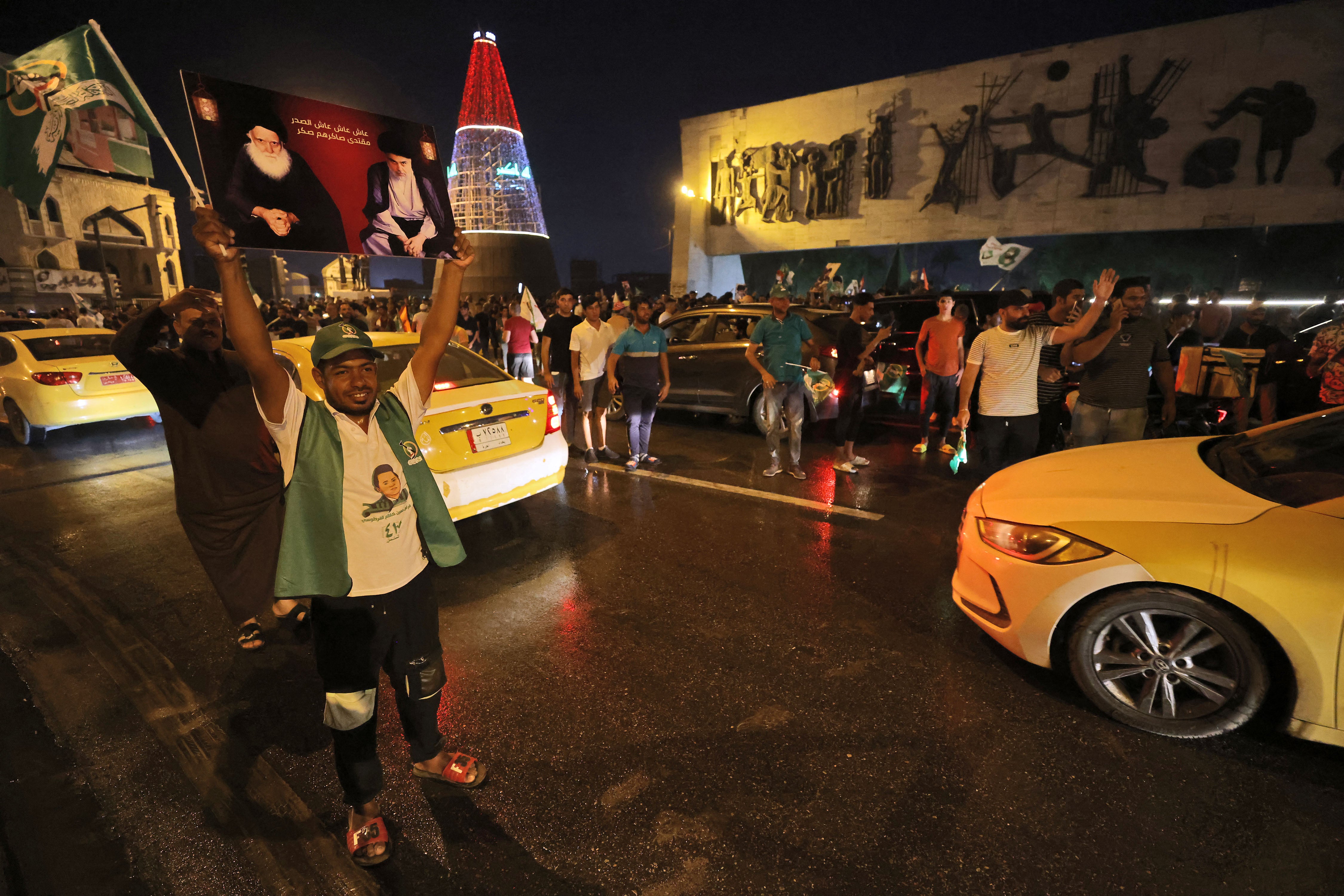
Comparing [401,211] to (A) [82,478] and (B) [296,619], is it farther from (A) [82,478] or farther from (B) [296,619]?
(A) [82,478]

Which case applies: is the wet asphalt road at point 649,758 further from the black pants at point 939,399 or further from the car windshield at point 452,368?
the black pants at point 939,399

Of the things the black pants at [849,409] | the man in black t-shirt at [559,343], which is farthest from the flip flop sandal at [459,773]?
the man in black t-shirt at [559,343]

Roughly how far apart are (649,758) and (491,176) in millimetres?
33962

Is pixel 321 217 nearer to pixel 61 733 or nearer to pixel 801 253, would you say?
pixel 61 733

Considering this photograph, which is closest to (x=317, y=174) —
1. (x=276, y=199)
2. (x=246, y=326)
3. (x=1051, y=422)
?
(x=276, y=199)

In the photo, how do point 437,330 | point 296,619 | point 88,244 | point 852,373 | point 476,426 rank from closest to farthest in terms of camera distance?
point 437,330 → point 296,619 → point 476,426 → point 852,373 → point 88,244

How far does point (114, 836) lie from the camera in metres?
2.28

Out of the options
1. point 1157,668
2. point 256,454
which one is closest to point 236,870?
point 256,454

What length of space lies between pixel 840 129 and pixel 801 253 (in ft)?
40.4

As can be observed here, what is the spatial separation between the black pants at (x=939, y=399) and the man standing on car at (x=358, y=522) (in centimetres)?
683

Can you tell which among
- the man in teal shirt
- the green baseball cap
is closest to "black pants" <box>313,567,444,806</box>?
the green baseball cap

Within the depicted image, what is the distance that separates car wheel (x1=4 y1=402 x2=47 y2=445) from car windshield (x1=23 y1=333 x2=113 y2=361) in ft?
2.39

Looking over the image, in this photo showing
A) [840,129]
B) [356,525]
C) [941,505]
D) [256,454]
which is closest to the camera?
[356,525]

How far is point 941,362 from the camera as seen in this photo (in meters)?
7.69
